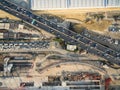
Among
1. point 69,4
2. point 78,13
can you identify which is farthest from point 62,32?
point 69,4

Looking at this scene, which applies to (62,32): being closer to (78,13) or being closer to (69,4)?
(78,13)

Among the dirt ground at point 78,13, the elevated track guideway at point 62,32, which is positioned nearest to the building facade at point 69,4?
the dirt ground at point 78,13

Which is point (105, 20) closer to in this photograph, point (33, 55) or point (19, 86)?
point (33, 55)

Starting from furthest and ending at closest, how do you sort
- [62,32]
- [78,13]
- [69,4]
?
[69,4] < [78,13] < [62,32]

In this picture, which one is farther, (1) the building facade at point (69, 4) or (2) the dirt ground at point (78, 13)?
(1) the building facade at point (69, 4)

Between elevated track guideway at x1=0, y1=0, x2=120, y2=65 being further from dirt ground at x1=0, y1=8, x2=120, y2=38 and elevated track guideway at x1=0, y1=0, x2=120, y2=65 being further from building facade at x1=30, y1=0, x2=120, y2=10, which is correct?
building facade at x1=30, y1=0, x2=120, y2=10

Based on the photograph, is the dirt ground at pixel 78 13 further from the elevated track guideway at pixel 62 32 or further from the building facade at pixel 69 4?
the elevated track guideway at pixel 62 32

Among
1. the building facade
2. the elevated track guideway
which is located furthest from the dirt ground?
the elevated track guideway

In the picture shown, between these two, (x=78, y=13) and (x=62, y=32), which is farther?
(x=78, y=13)
